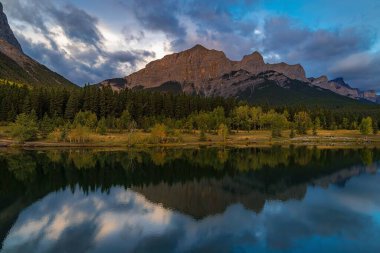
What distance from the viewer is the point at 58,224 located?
42844 millimetres

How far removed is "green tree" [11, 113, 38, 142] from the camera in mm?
125188

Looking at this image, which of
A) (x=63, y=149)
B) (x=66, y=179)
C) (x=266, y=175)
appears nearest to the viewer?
(x=66, y=179)

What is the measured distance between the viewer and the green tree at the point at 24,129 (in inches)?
4929

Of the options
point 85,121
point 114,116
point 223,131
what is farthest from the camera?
point 114,116

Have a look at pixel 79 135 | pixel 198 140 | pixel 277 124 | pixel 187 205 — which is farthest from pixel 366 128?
pixel 187 205

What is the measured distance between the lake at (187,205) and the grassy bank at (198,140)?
30.0m

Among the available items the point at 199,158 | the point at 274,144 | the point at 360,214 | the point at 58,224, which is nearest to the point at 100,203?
the point at 58,224

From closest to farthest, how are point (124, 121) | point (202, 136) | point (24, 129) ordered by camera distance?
point (24, 129) < point (124, 121) < point (202, 136)

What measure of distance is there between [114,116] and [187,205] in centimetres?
11913

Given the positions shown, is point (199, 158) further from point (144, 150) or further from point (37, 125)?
point (37, 125)

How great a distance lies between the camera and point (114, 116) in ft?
544

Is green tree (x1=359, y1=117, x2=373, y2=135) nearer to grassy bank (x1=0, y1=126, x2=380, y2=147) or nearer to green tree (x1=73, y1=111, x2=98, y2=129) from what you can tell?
grassy bank (x1=0, y1=126, x2=380, y2=147)

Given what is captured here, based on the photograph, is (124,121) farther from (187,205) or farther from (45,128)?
(187,205)

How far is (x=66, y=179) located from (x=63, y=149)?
173ft
